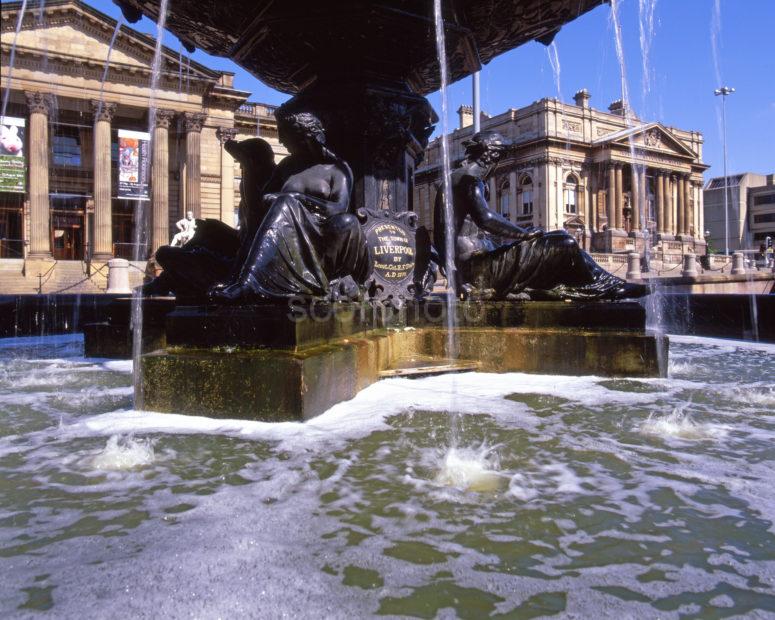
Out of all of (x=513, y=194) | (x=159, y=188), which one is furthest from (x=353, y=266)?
A: (x=513, y=194)

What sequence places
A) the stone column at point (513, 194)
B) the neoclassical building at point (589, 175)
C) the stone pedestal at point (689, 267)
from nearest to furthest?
the stone pedestal at point (689, 267) → the neoclassical building at point (589, 175) → the stone column at point (513, 194)

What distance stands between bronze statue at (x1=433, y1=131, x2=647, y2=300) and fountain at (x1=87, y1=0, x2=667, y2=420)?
2 centimetres

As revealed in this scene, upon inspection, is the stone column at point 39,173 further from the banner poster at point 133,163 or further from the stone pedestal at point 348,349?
the stone pedestal at point 348,349

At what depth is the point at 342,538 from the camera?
1800 millimetres

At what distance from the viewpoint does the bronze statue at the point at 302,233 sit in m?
3.72

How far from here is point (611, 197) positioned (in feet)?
211

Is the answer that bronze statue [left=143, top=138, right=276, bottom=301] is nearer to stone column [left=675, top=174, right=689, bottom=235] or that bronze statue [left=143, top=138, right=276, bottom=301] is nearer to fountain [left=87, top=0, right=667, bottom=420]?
fountain [left=87, top=0, right=667, bottom=420]

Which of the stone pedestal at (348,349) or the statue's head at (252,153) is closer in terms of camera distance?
the stone pedestal at (348,349)

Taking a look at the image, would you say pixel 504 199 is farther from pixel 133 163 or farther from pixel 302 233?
pixel 302 233

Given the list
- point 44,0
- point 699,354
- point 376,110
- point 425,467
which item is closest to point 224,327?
point 425,467

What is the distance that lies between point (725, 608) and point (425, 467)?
1.26 metres

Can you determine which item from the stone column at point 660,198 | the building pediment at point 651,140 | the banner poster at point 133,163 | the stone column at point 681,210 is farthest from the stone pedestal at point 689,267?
the stone column at point 681,210

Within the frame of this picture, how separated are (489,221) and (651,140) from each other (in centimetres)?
7399

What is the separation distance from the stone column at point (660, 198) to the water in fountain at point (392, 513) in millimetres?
75122
